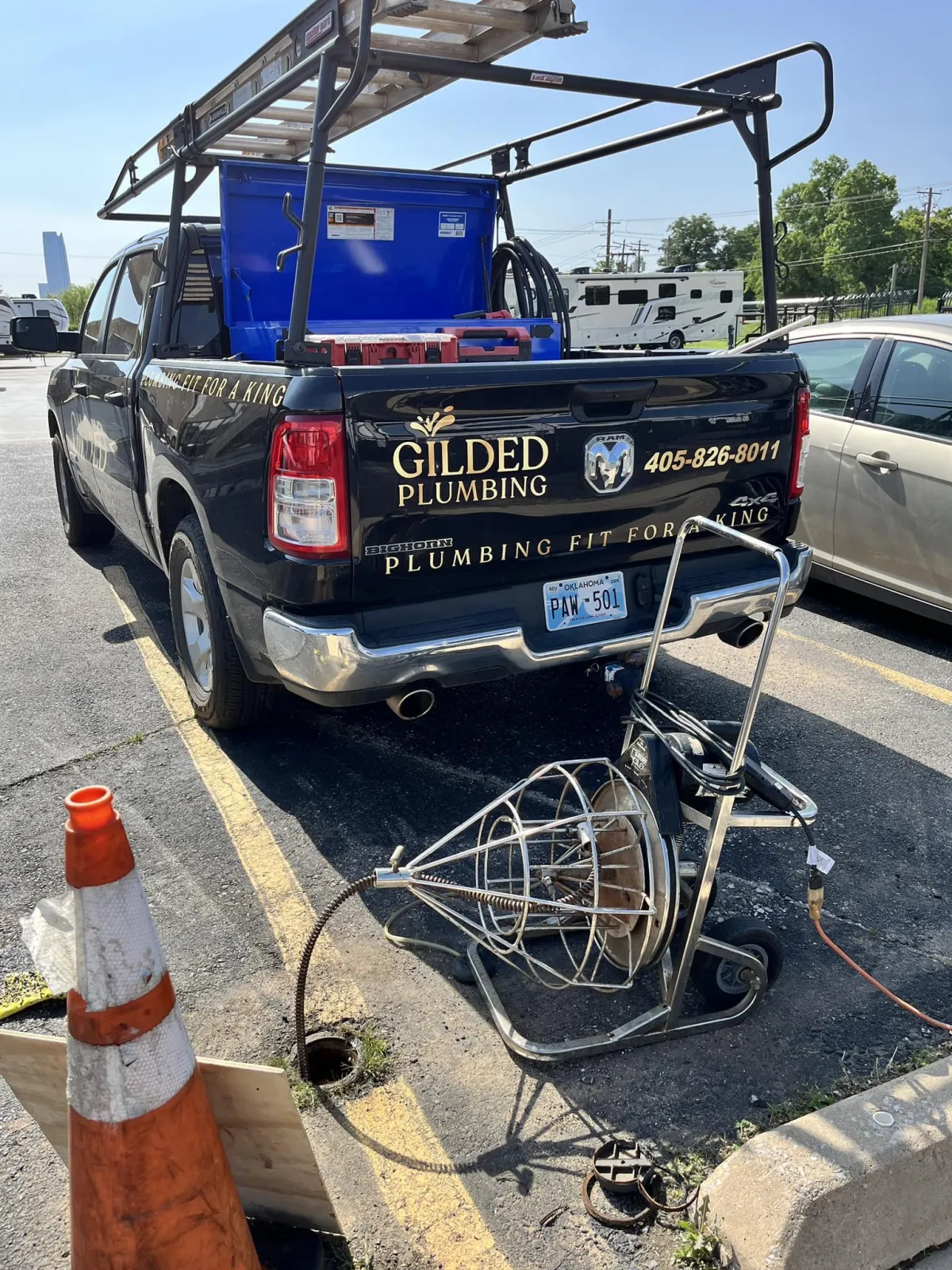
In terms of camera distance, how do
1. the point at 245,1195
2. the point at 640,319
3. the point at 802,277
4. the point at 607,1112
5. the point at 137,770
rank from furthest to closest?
the point at 802,277
the point at 640,319
the point at 137,770
the point at 607,1112
the point at 245,1195

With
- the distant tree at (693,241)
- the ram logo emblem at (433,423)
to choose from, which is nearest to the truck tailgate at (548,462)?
the ram logo emblem at (433,423)

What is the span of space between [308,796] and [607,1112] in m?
1.78

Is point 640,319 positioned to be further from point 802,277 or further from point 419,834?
point 802,277

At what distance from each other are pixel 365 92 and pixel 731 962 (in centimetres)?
385

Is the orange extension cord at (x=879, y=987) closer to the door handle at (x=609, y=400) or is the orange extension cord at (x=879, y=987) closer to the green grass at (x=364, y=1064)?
the green grass at (x=364, y=1064)

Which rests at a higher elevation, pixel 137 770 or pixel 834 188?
pixel 834 188

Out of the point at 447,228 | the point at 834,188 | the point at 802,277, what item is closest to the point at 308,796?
the point at 447,228

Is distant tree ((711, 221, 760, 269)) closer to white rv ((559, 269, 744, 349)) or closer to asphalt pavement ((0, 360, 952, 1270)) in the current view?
white rv ((559, 269, 744, 349))

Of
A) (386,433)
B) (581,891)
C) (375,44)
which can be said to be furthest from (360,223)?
(581,891)

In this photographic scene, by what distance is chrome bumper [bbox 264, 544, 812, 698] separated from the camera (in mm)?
2980

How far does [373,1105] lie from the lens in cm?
232

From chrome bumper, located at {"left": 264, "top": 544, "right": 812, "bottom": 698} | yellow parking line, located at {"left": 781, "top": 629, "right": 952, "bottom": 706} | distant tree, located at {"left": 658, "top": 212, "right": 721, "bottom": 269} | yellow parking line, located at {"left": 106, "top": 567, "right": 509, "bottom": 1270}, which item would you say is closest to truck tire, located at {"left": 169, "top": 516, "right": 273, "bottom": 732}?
yellow parking line, located at {"left": 106, "top": 567, "right": 509, "bottom": 1270}

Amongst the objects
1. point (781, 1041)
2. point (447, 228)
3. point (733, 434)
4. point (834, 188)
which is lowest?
point (781, 1041)

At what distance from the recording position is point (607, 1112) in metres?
2.31
